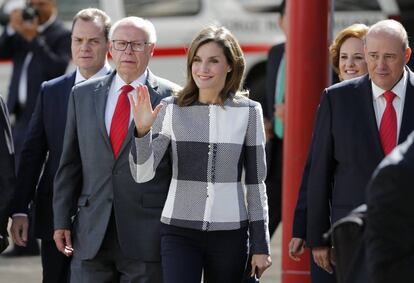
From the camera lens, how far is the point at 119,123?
6.85 meters

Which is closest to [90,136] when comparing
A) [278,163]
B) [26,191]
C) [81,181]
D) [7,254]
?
[81,181]

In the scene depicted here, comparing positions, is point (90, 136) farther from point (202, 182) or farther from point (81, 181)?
point (202, 182)

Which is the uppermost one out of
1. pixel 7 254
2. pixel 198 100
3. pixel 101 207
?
pixel 198 100

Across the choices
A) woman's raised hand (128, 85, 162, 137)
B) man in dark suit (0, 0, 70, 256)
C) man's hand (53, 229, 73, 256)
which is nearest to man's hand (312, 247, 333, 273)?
woman's raised hand (128, 85, 162, 137)

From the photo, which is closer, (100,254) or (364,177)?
(364,177)

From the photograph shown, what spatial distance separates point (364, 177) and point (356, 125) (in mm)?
249

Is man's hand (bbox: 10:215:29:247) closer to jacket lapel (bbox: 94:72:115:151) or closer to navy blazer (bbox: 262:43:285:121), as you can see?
jacket lapel (bbox: 94:72:115:151)

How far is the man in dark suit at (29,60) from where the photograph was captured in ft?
40.5

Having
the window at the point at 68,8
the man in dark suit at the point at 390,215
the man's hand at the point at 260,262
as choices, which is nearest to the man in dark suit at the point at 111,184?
the man's hand at the point at 260,262

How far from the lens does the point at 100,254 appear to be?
6.86 m

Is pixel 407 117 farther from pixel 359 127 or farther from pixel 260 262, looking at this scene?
pixel 260 262

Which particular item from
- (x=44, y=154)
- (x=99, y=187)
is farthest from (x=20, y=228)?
(x=99, y=187)

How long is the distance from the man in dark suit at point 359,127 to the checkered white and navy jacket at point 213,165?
0.28 m

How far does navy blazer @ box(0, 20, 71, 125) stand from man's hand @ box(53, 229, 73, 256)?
17.1ft
